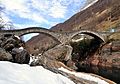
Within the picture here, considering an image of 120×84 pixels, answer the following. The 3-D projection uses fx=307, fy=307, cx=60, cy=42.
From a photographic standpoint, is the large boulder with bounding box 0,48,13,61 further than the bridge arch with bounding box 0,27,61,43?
No

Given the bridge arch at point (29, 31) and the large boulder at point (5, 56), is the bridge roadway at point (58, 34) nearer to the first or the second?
the bridge arch at point (29, 31)

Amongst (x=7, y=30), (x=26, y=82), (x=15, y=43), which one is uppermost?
(x=7, y=30)

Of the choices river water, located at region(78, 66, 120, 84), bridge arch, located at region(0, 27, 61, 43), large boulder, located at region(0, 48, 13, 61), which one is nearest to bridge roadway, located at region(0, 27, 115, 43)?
bridge arch, located at region(0, 27, 61, 43)

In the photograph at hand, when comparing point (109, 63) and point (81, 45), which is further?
point (81, 45)

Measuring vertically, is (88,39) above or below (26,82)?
above

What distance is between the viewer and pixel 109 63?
333ft

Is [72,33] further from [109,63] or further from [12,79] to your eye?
[12,79]

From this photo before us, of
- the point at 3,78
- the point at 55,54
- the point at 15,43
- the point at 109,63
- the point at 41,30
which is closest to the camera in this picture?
the point at 3,78

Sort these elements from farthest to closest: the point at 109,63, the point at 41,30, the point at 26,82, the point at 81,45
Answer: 1. the point at 81,45
2. the point at 41,30
3. the point at 109,63
4. the point at 26,82

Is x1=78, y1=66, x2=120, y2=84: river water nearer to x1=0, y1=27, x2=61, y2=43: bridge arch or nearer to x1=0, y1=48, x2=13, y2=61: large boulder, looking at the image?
x1=0, y1=27, x2=61, y2=43: bridge arch

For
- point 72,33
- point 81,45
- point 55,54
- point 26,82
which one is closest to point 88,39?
point 81,45

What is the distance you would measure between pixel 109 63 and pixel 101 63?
6.06 m

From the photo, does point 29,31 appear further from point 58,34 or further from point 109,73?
point 109,73

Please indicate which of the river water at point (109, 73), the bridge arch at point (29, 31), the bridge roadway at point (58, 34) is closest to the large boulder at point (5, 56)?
the river water at point (109, 73)
